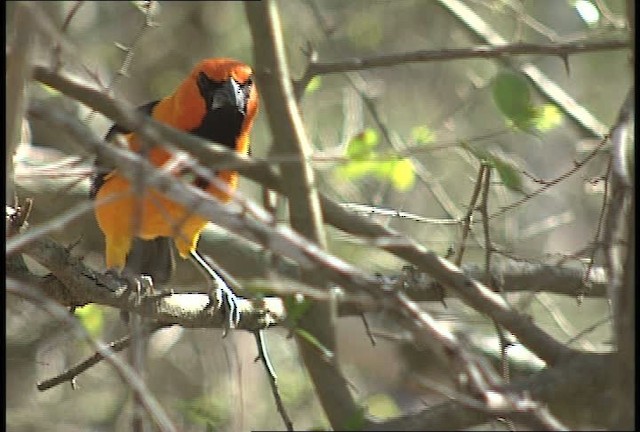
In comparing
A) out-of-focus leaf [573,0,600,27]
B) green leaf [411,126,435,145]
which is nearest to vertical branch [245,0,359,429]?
green leaf [411,126,435,145]

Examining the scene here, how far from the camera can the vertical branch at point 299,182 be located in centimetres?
214

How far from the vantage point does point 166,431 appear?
171cm

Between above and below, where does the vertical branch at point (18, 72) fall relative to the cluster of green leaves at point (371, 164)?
below

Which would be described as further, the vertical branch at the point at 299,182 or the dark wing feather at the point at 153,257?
the dark wing feather at the point at 153,257

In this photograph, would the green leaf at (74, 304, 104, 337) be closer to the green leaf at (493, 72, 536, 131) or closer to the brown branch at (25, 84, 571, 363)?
the green leaf at (493, 72, 536, 131)

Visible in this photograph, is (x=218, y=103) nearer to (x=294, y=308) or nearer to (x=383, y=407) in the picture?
(x=383, y=407)

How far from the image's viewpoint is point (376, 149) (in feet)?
14.4

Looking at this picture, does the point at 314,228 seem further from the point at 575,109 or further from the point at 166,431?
the point at 575,109

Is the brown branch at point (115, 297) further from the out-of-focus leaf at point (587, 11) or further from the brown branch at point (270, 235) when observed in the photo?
the out-of-focus leaf at point (587, 11)

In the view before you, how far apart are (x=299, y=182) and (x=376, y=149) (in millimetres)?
2058

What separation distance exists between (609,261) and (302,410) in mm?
3801

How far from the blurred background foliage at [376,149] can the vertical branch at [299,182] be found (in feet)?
3.95

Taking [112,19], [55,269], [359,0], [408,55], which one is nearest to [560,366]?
[408,55]

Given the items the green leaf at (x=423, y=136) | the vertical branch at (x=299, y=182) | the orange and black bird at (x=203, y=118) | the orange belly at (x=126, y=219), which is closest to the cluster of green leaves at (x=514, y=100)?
the vertical branch at (x=299, y=182)
